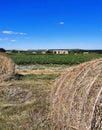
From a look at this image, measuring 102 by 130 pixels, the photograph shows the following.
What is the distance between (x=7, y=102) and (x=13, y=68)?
32.7 ft

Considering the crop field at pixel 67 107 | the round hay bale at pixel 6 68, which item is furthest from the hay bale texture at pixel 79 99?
the round hay bale at pixel 6 68

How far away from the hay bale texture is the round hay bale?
1191 cm

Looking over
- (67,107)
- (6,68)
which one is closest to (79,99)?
(67,107)

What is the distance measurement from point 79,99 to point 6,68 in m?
14.3

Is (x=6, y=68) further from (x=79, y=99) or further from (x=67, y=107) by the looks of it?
(x=79, y=99)

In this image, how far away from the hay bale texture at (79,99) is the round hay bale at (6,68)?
1191cm

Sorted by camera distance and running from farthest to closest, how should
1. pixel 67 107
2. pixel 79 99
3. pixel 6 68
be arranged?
pixel 6 68 < pixel 67 107 < pixel 79 99

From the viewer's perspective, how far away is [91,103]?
258 inches

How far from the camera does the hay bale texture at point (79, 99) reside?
6.45 meters

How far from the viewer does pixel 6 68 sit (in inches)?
821

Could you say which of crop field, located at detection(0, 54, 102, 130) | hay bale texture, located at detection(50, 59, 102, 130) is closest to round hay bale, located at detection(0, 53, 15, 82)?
crop field, located at detection(0, 54, 102, 130)

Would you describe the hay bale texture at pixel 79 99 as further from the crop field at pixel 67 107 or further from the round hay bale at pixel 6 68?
the round hay bale at pixel 6 68

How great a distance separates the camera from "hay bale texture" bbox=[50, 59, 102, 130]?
6.45 m

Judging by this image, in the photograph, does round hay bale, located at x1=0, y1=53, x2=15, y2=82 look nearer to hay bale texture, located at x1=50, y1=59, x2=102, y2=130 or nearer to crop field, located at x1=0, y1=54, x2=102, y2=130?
crop field, located at x1=0, y1=54, x2=102, y2=130
